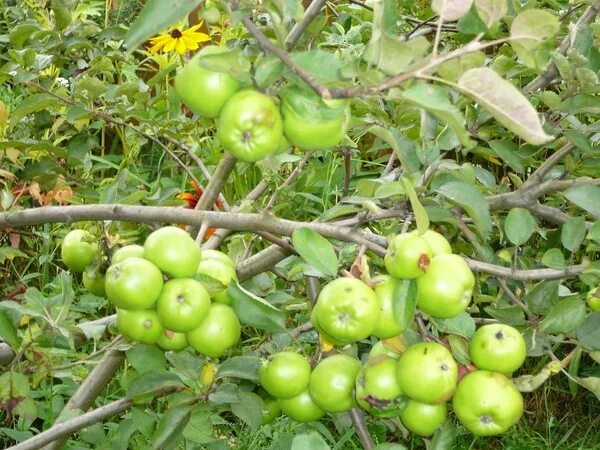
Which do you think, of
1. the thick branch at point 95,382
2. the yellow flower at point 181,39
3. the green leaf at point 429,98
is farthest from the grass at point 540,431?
the green leaf at point 429,98

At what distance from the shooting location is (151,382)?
4.09ft

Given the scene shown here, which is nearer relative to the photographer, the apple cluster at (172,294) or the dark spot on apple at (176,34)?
the apple cluster at (172,294)

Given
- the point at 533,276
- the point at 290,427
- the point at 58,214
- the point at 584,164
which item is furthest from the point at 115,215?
the point at 290,427

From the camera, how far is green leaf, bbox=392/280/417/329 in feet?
2.97

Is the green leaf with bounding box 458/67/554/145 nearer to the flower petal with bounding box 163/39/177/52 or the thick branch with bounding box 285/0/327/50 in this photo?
the thick branch with bounding box 285/0/327/50

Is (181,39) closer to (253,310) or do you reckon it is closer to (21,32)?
(21,32)

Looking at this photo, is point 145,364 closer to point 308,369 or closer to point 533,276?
point 308,369

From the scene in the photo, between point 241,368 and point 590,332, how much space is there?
0.49 m

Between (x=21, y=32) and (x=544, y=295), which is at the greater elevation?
(x=21, y=32)

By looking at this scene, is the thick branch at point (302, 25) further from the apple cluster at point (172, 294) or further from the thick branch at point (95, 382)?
the thick branch at point (95, 382)

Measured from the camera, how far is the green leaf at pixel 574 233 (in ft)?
4.00

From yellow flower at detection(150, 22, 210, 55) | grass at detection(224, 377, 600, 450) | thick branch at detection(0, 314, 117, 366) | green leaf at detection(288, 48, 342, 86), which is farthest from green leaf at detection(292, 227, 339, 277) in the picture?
yellow flower at detection(150, 22, 210, 55)

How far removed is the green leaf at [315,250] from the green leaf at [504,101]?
1.02ft

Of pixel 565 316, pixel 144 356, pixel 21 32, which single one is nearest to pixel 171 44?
pixel 21 32
